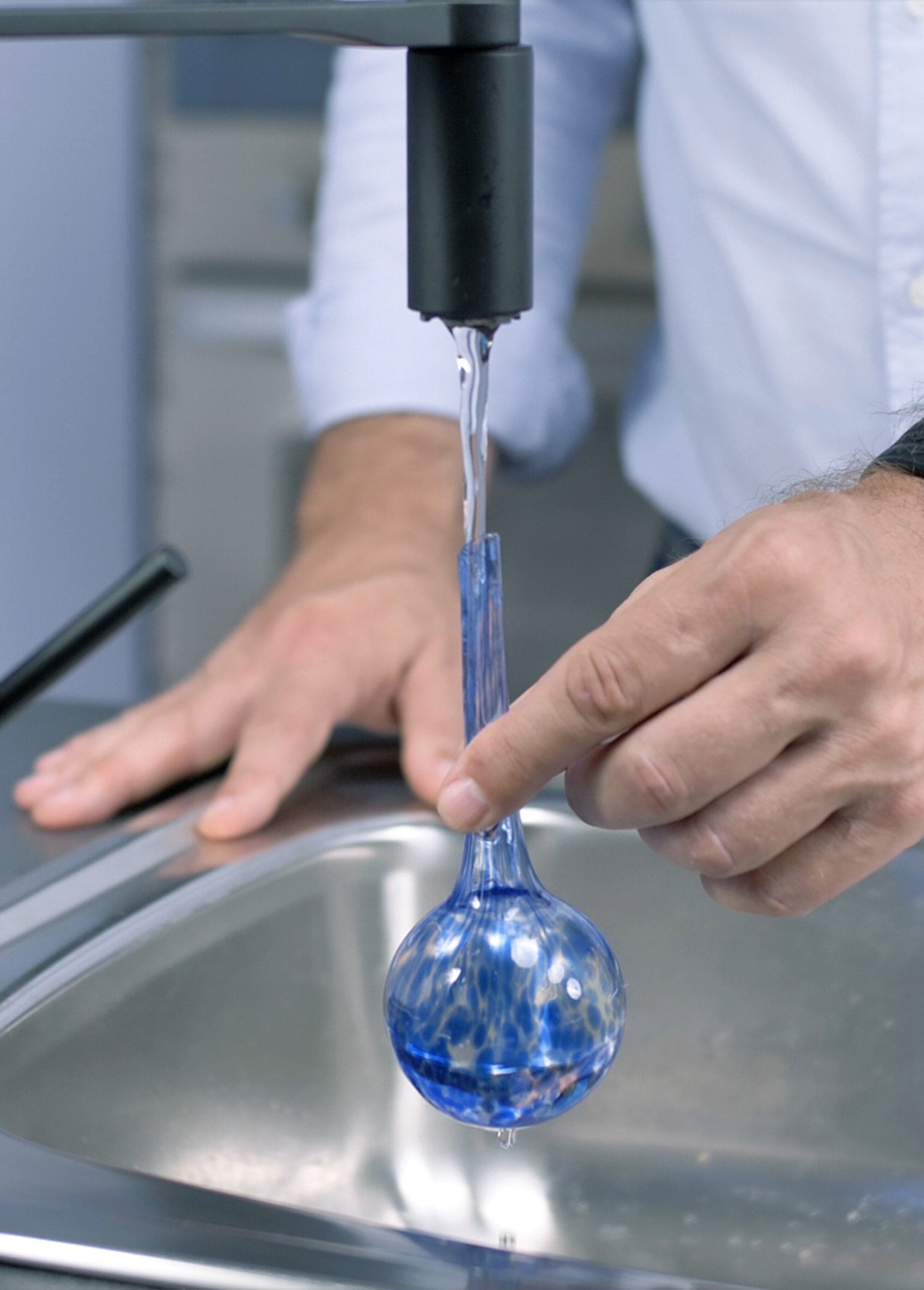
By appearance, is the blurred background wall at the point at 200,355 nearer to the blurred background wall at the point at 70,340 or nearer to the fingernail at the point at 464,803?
the blurred background wall at the point at 70,340

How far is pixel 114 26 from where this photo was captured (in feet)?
0.81

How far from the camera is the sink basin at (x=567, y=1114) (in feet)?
1.19

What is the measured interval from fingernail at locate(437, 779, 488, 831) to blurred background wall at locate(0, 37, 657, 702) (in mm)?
667

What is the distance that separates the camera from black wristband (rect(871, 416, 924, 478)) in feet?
1.05

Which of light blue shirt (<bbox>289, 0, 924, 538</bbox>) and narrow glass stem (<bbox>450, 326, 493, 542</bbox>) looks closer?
narrow glass stem (<bbox>450, 326, 493, 542</bbox>)

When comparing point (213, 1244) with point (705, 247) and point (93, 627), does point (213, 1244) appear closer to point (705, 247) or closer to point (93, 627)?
point (93, 627)

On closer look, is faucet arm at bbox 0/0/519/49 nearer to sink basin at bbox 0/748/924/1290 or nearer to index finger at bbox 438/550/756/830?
index finger at bbox 438/550/756/830

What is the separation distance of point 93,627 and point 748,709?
21 centimetres

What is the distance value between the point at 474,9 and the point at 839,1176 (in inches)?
11.7

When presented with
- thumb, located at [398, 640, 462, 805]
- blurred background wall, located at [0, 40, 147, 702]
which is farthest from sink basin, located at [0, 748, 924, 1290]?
blurred background wall, located at [0, 40, 147, 702]

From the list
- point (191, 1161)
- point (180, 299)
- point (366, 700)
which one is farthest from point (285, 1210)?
point (180, 299)

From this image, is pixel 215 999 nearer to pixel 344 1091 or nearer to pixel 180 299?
pixel 344 1091

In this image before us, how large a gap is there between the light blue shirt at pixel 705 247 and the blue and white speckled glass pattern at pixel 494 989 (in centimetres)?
19

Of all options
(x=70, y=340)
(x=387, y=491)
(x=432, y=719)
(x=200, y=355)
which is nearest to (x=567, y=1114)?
(x=432, y=719)
